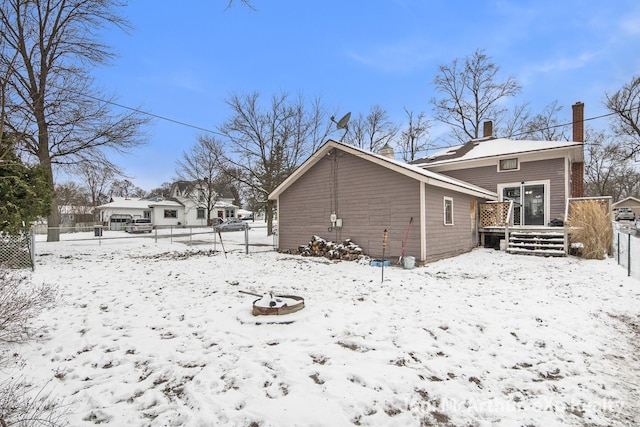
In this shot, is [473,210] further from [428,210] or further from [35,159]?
[35,159]

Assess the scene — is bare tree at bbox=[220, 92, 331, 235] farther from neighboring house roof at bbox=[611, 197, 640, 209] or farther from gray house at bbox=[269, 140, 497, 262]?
neighboring house roof at bbox=[611, 197, 640, 209]

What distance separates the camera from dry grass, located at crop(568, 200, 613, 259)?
9969 millimetres

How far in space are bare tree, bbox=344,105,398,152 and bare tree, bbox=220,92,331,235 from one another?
9117mm

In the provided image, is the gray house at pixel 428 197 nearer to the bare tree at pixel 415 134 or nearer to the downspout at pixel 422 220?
the downspout at pixel 422 220

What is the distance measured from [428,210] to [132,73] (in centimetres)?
1463

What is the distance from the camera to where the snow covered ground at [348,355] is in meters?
2.41

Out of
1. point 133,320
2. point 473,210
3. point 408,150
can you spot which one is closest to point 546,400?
point 133,320

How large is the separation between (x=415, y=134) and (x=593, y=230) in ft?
72.4

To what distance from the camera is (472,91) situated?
1081 inches

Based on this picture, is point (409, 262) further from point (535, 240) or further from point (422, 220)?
point (535, 240)

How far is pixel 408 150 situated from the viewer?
3098 centimetres

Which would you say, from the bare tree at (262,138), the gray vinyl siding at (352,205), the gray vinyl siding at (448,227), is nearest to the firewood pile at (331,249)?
the gray vinyl siding at (352,205)

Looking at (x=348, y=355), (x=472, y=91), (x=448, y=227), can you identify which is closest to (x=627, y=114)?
(x=472, y=91)

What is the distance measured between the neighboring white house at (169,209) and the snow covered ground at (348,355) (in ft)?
106
